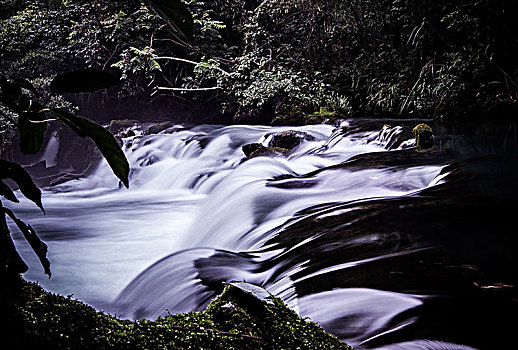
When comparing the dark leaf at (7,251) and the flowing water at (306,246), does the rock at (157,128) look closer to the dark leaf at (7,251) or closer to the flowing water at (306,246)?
the flowing water at (306,246)

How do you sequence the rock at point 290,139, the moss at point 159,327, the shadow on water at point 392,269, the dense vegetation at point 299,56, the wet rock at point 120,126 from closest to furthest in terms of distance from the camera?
the moss at point 159,327
the shadow on water at point 392,269
the rock at point 290,139
the dense vegetation at point 299,56
the wet rock at point 120,126

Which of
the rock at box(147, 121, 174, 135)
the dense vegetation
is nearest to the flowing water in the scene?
the dense vegetation

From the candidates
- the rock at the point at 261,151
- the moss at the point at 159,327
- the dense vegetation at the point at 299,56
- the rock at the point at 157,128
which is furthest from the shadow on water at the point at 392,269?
the rock at the point at 157,128

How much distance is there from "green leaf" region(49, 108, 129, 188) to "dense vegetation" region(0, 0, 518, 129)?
23.9 ft

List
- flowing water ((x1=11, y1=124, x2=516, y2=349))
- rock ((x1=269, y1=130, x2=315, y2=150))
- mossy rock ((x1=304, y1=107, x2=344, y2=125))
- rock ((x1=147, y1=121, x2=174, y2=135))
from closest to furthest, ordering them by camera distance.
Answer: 1. flowing water ((x1=11, y1=124, x2=516, y2=349))
2. rock ((x1=269, y1=130, x2=315, y2=150))
3. mossy rock ((x1=304, y1=107, x2=344, y2=125))
4. rock ((x1=147, y1=121, x2=174, y2=135))

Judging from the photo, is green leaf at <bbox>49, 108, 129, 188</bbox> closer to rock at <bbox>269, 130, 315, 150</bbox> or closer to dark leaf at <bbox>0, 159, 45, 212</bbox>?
dark leaf at <bbox>0, 159, 45, 212</bbox>

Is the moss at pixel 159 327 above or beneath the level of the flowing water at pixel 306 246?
above

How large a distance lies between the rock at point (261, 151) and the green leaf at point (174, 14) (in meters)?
5.52

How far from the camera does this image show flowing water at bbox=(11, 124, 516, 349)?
1.66 metres

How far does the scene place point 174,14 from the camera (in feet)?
1.65

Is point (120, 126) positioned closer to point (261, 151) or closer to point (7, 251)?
point (261, 151)

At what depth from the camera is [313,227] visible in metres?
2.70

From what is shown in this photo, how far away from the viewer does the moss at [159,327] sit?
717 millimetres

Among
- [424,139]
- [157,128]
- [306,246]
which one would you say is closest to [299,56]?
[157,128]
